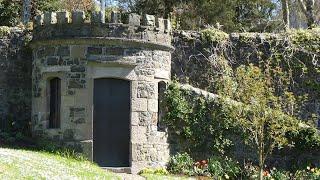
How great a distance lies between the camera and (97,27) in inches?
→ 606

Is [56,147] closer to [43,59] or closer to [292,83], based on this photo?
[43,59]

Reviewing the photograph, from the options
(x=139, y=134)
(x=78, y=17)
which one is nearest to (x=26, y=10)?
(x=78, y=17)

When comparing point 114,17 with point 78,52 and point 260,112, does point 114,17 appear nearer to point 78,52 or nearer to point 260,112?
point 78,52

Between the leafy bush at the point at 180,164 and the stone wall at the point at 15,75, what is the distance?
16.4 feet

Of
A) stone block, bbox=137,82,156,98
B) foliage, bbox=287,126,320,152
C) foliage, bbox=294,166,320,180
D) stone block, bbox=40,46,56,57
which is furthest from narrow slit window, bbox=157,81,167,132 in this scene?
foliage, bbox=294,166,320,180

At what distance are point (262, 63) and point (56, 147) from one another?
7.88 meters

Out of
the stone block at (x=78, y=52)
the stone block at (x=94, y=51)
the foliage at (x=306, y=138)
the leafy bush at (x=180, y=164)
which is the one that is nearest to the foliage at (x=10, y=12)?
the stone block at (x=78, y=52)

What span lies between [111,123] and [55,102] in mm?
1942

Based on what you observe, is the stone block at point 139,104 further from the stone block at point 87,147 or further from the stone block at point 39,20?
the stone block at point 39,20

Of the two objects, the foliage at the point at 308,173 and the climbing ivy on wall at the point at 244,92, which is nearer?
the climbing ivy on wall at the point at 244,92

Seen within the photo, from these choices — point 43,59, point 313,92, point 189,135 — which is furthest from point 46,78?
point 313,92

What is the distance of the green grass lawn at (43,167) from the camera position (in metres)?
10.8

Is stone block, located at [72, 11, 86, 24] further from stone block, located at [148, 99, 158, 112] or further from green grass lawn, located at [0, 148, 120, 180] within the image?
green grass lawn, located at [0, 148, 120, 180]

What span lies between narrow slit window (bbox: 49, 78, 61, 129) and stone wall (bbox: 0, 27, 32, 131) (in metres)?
1.77
